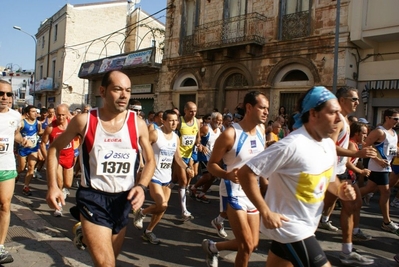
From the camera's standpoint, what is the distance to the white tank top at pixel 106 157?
3.01 meters

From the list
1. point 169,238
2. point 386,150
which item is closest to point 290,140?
point 169,238

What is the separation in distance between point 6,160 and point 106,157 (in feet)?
6.25

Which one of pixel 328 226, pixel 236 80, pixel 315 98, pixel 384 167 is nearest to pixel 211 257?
pixel 315 98

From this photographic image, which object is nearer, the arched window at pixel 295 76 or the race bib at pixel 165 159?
the race bib at pixel 165 159

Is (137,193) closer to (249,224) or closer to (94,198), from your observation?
(94,198)

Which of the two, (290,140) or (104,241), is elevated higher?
(290,140)

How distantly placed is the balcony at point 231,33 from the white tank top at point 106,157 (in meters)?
13.6

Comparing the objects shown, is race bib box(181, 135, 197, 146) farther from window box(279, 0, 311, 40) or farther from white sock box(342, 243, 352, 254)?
window box(279, 0, 311, 40)

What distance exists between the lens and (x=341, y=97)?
4.56m

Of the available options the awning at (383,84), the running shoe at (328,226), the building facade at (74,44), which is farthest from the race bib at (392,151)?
the building facade at (74,44)

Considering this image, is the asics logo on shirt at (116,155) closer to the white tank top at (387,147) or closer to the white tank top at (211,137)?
the white tank top at (387,147)

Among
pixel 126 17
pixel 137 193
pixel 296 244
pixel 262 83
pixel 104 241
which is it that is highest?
pixel 126 17

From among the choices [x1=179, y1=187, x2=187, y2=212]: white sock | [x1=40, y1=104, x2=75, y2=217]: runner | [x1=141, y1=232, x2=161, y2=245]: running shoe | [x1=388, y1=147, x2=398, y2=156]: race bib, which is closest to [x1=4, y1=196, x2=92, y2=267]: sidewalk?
[x1=141, y1=232, x2=161, y2=245]: running shoe

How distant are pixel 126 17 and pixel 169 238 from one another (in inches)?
1398
